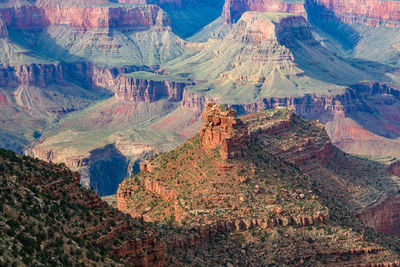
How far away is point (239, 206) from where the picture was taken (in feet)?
223

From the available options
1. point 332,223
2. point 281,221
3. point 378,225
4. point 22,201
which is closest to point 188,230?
point 281,221

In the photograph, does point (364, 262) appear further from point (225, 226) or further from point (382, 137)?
point (382, 137)

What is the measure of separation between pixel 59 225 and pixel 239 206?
82.3ft

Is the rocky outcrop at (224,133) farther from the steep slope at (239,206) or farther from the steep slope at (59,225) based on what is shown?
the steep slope at (59,225)

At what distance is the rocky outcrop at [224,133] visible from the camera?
72.8 metres

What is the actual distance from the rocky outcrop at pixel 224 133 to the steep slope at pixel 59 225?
67.1ft

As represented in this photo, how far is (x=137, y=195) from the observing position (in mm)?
74000

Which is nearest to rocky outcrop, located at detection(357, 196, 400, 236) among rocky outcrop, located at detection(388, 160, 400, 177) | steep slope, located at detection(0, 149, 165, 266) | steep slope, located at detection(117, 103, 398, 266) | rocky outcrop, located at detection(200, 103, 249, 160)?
steep slope, located at detection(117, 103, 398, 266)

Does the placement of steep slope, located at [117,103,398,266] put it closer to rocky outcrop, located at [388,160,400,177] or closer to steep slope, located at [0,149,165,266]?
steep slope, located at [0,149,165,266]

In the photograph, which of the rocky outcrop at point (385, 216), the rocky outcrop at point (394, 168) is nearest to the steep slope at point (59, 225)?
the rocky outcrop at point (385, 216)

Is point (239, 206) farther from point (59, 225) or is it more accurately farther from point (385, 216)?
point (385, 216)

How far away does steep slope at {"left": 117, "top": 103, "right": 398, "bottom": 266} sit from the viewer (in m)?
64.6

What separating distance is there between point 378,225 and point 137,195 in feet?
104

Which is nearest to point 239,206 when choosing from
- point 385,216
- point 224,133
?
point 224,133
